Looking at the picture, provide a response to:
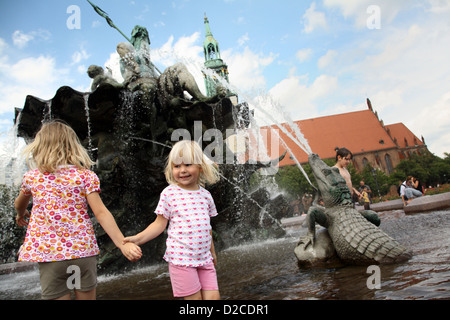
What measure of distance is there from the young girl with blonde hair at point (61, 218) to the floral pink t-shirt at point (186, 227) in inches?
10.1

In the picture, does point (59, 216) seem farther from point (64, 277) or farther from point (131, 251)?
point (131, 251)

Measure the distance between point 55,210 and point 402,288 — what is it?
8.36 ft

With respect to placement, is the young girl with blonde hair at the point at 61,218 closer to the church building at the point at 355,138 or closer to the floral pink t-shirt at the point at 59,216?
the floral pink t-shirt at the point at 59,216

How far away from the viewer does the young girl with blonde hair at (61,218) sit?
2.03m

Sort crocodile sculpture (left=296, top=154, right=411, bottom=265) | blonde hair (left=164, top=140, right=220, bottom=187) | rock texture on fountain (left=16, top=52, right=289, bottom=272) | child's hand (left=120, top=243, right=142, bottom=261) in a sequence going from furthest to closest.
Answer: rock texture on fountain (left=16, top=52, right=289, bottom=272) < crocodile sculpture (left=296, top=154, right=411, bottom=265) < blonde hair (left=164, top=140, right=220, bottom=187) < child's hand (left=120, top=243, right=142, bottom=261)

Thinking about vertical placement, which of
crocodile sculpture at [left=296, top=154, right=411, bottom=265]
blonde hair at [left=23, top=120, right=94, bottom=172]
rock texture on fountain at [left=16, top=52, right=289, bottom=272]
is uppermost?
rock texture on fountain at [left=16, top=52, right=289, bottom=272]

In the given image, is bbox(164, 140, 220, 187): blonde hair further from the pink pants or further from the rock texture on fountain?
the rock texture on fountain

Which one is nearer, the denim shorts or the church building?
the denim shorts

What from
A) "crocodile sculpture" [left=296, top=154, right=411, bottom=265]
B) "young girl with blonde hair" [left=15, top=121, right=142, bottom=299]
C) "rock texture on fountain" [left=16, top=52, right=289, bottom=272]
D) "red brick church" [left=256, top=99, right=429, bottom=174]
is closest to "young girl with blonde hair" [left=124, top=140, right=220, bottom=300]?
"young girl with blonde hair" [left=15, top=121, right=142, bottom=299]

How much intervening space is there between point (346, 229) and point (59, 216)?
3129mm

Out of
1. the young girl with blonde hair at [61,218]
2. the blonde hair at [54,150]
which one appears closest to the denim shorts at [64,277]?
the young girl with blonde hair at [61,218]

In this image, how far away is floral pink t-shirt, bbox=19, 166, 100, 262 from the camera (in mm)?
2047
